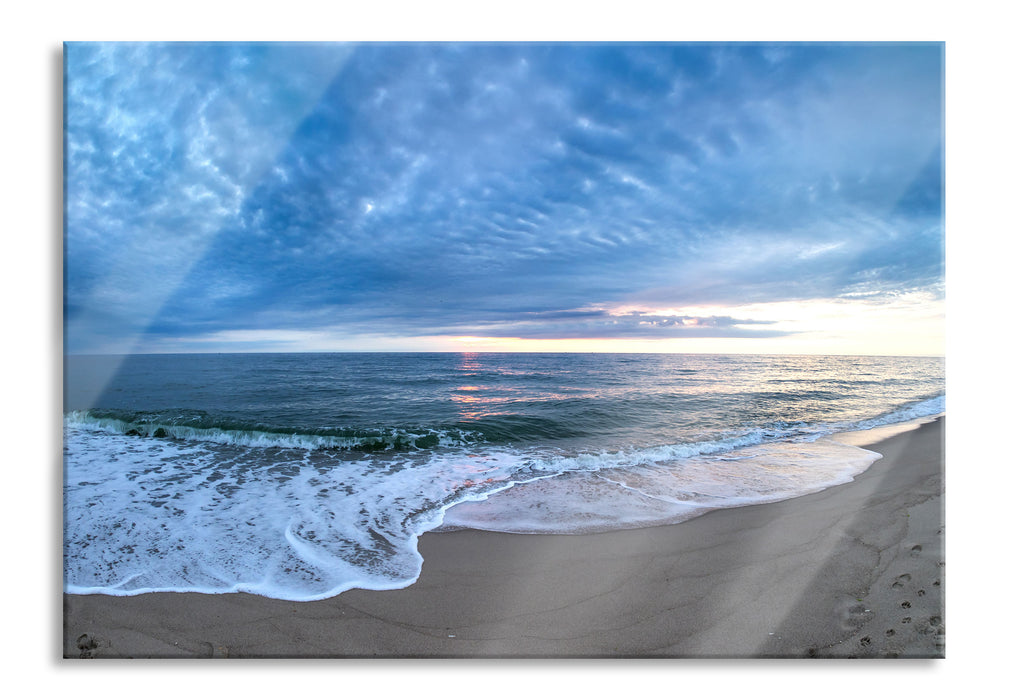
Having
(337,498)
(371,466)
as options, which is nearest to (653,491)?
(337,498)

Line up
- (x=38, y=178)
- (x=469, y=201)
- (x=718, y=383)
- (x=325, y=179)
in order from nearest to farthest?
(x=38, y=178)
(x=325, y=179)
(x=469, y=201)
(x=718, y=383)

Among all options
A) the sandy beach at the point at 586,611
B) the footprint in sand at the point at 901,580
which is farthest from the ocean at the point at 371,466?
the footprint in sand at the point at 901,580

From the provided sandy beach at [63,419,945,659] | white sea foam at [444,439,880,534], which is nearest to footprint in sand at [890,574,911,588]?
sandy beach at [63,419,945,659]

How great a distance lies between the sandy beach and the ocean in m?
0.14

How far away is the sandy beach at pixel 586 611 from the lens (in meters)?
1.84

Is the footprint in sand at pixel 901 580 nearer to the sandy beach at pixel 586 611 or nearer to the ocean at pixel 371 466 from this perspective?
the sandy beach at pixel 586 611

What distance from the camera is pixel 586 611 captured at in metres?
1.94

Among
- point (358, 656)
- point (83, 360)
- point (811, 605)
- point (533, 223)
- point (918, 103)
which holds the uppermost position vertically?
point (918, 103)

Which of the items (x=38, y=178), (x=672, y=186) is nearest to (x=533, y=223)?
(x=672, y=186)

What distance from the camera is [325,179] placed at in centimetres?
308

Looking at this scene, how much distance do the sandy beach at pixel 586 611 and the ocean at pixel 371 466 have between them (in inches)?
5.5

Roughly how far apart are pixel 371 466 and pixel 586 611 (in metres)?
2.71

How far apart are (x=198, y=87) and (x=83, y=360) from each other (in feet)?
5.89
